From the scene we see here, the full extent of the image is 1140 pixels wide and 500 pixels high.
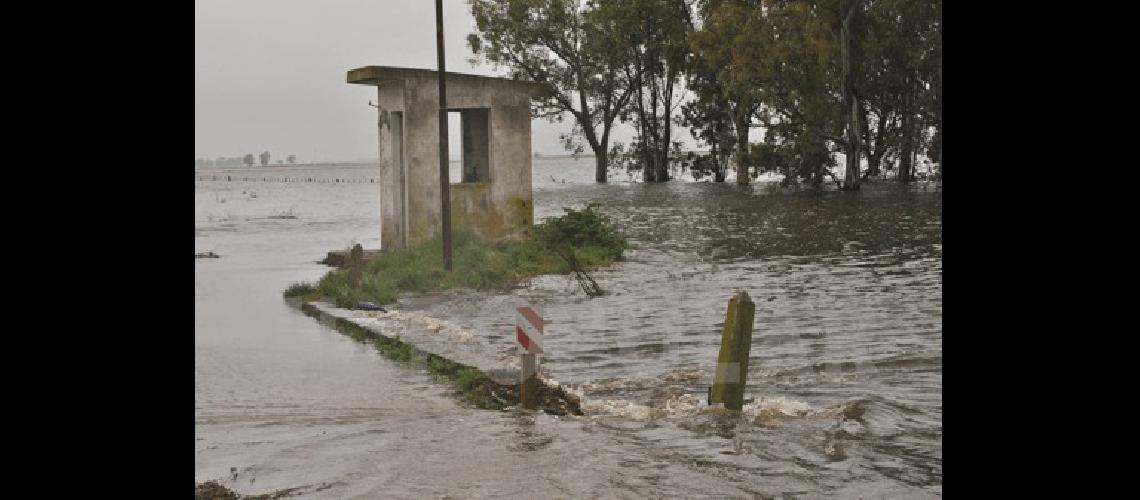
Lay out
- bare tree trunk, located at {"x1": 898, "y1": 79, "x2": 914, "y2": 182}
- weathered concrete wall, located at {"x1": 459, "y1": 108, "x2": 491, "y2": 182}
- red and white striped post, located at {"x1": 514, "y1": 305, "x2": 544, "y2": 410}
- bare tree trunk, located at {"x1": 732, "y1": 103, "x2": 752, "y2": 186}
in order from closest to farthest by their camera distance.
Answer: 1. red and white striped post, located at {"x1": 514, "y1": 305, "x2": 544, "y2": 410}
2. weathered concrete wall, located at {"x1": 459, "y1": 108, "x2": 491, "y2": 182}
3. bare tree trunk, located at {"x1": 732, "y1": 103, "x2": 752, "y2": 186}
4. bare tree trunk, located at {"x1": 898, "y1": 79, "x2": 914, "y2": 182}

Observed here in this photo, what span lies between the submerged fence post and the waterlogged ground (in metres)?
0.25

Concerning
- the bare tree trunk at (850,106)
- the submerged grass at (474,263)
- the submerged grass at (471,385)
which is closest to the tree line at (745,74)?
the bare tree trunk at (850,106)

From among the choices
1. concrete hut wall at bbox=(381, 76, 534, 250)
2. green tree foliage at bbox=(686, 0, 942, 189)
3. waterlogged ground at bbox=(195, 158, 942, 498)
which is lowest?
waterlogged ground at bbox=(195, 158, 942, 498)

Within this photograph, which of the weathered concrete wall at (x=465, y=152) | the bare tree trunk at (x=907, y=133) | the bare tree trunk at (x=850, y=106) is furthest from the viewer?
the bare tree trunk at (x=907, y=133)

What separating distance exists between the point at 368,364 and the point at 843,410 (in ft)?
18.1

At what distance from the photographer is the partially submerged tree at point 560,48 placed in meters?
75.2

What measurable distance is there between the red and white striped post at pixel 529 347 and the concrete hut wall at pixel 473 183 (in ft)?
43.0

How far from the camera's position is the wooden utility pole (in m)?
22.0

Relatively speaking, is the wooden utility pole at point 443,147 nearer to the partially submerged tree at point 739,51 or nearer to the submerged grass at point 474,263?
the submerged grass at point 474,263

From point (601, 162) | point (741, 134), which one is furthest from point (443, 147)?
point (601, 162)

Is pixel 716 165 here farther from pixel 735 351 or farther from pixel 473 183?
pixel 735 351

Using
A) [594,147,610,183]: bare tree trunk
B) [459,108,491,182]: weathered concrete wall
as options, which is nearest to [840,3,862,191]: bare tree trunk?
[594,147,610,183]: bare tree trunk

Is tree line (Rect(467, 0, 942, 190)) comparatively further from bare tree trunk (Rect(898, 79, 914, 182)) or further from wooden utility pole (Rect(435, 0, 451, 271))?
wooden utility pole (Rect(435, 0, 451, 271))
